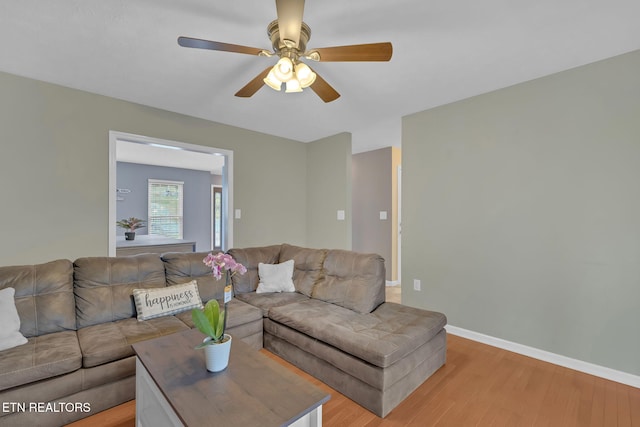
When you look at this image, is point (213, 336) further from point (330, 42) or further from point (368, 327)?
point (330, 42)

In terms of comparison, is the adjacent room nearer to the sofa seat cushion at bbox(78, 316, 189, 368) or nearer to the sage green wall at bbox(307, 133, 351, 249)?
the sofa seat cushion at bbox(78, 316, 189, 368)

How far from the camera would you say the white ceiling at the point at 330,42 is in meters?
1.74

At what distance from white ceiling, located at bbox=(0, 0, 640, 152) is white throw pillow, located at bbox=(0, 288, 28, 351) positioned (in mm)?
1817

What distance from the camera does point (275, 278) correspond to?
3066 mm

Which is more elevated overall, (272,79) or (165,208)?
(272,79)

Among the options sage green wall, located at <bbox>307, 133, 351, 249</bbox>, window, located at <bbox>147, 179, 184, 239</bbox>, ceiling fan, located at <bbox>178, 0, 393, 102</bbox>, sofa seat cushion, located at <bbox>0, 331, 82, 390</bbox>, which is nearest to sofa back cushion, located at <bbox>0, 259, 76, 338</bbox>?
sofa seat cushion, located at <bbox>0, 331, 82, 390</bbox>

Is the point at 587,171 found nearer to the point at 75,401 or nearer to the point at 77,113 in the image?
the point at 75,401

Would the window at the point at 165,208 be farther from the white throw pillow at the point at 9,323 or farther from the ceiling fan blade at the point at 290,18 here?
the ceiling fan blade at the point at 290,18

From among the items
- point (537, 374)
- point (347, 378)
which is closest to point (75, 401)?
point (347, 378)

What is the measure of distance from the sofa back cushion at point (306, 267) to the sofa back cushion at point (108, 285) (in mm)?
1330

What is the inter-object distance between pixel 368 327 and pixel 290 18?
2042 millimetres

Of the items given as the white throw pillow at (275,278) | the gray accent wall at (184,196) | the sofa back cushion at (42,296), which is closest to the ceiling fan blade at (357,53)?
the white throw pillow at (275,278)

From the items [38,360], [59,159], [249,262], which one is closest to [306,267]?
[249,262]

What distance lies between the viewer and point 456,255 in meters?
3.10
